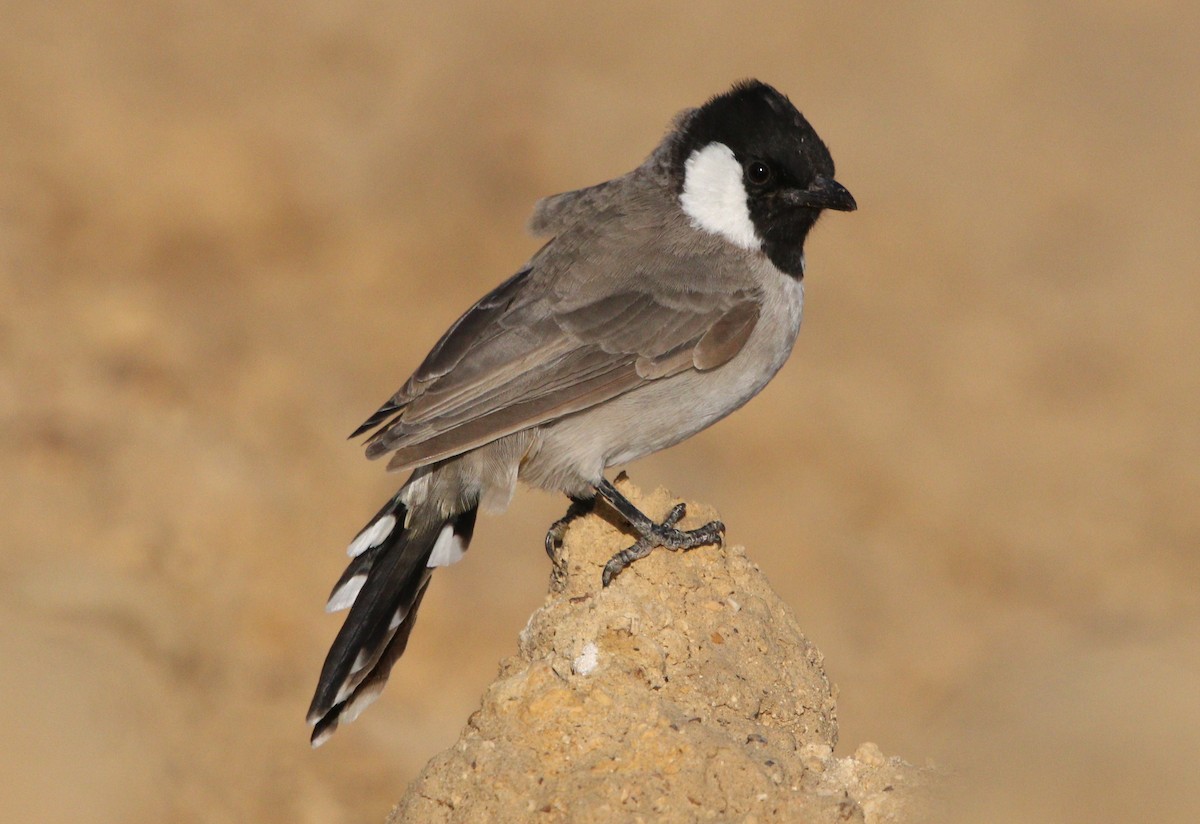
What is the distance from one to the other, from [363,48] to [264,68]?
103 cm

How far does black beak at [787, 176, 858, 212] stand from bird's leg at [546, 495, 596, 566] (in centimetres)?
156

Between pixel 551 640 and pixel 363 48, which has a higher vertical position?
pixel 363 48

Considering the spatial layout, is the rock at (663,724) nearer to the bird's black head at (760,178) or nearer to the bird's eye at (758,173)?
the bird's black head at (760,178)

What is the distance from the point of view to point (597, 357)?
19.7 ft

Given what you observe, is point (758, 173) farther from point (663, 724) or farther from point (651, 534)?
point (663, 724)

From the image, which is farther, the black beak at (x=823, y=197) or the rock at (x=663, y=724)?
the black beak at (x=823, y=197)

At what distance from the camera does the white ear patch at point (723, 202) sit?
646 cm

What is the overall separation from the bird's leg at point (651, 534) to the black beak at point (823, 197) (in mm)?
1551

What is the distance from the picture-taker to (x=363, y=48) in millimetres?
15203

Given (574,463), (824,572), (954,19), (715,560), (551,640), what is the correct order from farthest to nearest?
(954,19)
(824,572)
(574,463)
(715,560)
(551,640)

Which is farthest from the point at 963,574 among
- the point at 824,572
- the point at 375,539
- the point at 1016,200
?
the point at 375,539

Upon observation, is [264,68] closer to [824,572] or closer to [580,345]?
[824,572]

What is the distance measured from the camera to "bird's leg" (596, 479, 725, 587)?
17.0ft

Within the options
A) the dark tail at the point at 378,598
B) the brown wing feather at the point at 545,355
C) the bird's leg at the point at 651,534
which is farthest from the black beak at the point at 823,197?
the dark tail at the point at 378,598
